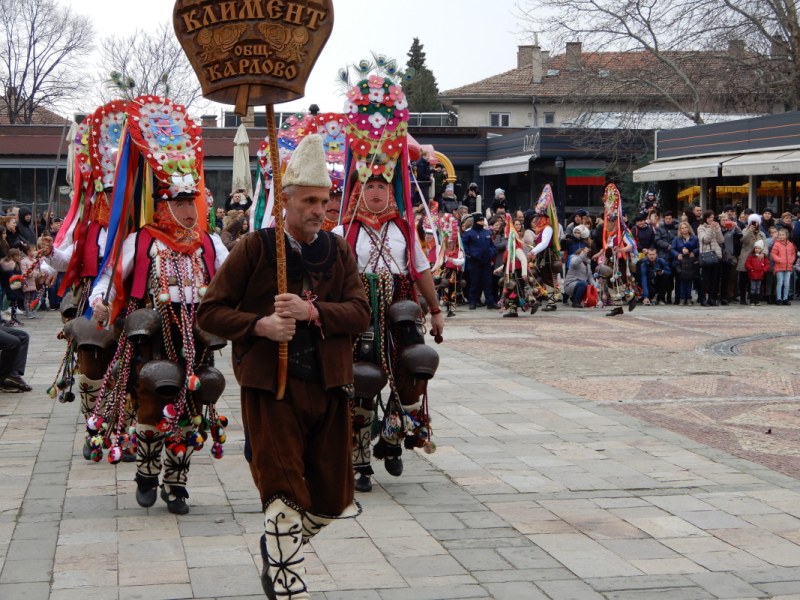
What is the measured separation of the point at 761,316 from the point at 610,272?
2594 millimetres

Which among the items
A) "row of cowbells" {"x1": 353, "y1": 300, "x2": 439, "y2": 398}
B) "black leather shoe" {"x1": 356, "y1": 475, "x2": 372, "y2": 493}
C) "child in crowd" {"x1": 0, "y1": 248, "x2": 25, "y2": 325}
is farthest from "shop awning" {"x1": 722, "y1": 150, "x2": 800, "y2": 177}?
"black leather shoe" {"x1": 356, "y1": 475, "x2": 372, "y2": 493}

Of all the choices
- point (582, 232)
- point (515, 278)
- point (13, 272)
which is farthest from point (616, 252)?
point (13, 272)

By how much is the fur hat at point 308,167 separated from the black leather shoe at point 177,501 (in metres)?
2.47

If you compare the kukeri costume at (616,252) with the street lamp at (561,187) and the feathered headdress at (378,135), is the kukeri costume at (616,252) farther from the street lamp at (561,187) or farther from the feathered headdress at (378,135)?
the street lamp at (561,187)

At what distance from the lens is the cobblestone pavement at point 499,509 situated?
18.0 feet

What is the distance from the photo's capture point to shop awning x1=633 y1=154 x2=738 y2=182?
97.4 feet

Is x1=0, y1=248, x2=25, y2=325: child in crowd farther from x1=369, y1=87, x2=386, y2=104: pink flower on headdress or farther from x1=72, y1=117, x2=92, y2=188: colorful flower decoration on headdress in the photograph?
x1=369, y1=87, x2=386, y2=104: pink flower on headdress

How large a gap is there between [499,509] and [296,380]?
2403 mm

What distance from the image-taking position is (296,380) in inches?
190

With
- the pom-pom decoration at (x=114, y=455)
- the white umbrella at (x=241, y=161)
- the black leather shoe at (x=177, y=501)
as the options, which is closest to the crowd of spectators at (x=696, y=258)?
the white umbrella at (x=241, y=161)

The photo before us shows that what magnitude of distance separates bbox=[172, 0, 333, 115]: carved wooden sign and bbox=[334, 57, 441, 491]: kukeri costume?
2567mm

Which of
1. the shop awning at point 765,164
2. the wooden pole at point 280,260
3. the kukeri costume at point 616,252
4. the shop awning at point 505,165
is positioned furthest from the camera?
the shop awning at point 505,165

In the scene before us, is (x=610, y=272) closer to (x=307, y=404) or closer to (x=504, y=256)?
(x=504, y=256)

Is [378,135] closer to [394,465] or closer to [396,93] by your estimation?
[396,93]
